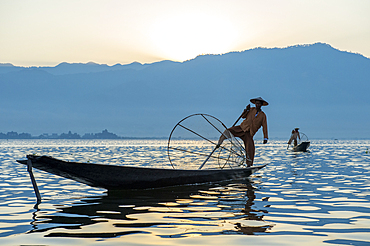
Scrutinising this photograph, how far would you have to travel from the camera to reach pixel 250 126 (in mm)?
13641

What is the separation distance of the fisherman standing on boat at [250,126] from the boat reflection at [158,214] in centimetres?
369

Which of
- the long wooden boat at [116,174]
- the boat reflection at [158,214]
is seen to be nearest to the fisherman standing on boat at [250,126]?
the long wooden boat at [116,174]

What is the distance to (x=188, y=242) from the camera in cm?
529

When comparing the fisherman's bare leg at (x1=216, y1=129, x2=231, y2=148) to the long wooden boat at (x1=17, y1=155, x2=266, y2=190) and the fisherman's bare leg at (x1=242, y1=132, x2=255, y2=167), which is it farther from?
the long wooden boat at (x1=17, y1=155, x2=266, y2=190)

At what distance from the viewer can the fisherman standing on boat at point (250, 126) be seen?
44.0 feet

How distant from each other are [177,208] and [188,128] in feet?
20.2

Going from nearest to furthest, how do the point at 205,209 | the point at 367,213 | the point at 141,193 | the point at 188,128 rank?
the point at 367,213
the point at 205,209
the point at 141,193
the point at 188,128

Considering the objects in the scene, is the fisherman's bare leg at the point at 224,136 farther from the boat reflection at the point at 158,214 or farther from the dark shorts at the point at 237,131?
the boat reflection at the point at 158,214

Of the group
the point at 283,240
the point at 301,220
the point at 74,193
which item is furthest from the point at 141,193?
the point at 283,240

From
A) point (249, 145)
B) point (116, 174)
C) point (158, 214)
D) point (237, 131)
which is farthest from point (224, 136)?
point (158, 214)

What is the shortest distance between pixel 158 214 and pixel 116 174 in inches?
92.8

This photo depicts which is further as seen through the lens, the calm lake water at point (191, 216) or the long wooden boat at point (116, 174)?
the long wooden boat at point (116, 174)

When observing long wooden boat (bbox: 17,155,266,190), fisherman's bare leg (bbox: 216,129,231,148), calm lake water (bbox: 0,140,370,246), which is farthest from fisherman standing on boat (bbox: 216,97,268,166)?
long wooden boat (bbox: 17,155,266,190)

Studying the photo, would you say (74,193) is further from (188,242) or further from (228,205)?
(188,242)
